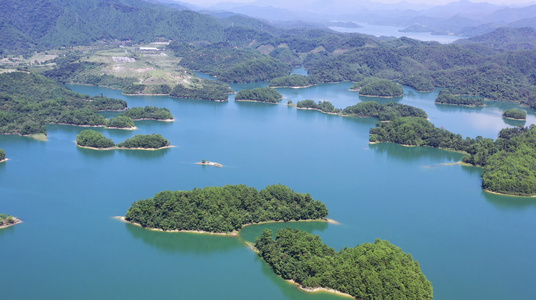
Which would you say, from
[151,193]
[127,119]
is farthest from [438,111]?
[151,193]

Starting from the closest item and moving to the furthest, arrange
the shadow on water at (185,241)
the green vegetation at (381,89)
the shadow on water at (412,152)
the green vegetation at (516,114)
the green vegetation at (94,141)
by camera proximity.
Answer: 1. the shadow on water at (185,241)
2. the green vegetation at (94,141)
3. the shadow on water at (412,152)
4. the green vegetation at (516,114)
5. the green vegetation at (381,89)

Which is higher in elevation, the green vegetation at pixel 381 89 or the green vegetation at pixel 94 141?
the green vegetation at pixel 381 89

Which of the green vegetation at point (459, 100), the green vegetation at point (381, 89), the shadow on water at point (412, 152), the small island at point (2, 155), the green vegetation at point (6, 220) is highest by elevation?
the green vegetation at point (381, 89)


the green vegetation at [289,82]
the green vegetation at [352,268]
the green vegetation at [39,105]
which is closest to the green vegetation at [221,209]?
the green vegetation at [352,268]

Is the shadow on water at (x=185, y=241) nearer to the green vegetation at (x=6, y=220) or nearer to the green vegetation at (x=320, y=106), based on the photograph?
the green vegetation at (x=6, y=220)

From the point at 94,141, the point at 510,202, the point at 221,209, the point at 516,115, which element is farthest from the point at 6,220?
the point at 516,115

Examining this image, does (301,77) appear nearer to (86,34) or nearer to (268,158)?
(268,158)

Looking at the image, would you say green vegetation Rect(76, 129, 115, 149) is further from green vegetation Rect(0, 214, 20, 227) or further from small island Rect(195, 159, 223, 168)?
green vegetation Rect(0, 214, 20, 227)
